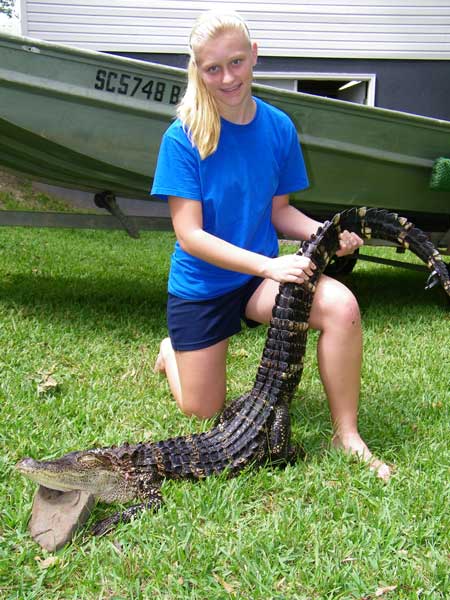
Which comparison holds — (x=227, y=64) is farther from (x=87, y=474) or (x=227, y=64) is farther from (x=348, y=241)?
(x=87, y=474)

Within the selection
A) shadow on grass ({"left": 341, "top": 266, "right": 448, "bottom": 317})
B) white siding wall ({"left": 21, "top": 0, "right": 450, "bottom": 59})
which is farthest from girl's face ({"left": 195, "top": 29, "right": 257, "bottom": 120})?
white siding wall ({"left": 21, "top": 0, "right": 450, "bottom": 59})

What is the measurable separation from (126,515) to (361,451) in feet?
3.01

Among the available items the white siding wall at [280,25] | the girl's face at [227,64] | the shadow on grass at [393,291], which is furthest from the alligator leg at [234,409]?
the white siding wall at [280,25]

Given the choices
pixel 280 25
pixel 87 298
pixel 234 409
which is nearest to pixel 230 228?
pixel 234 409

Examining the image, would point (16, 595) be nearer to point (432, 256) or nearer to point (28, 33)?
point (432, 256)

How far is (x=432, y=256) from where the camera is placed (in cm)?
233

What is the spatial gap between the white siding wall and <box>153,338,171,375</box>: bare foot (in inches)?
273

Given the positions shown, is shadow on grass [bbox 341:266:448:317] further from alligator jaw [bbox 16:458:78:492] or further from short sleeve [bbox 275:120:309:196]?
alligator jaw [bbox 16:458:78:492]

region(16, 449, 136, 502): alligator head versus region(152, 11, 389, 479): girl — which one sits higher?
region(152, 11, 389, 479): girl

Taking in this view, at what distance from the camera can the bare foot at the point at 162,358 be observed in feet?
10.0

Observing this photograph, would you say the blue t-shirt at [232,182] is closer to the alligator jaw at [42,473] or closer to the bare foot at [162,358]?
the bare foot at [162,358]

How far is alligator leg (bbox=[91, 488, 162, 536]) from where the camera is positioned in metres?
1.89

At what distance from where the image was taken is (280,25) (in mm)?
8922

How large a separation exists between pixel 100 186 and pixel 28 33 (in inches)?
215
